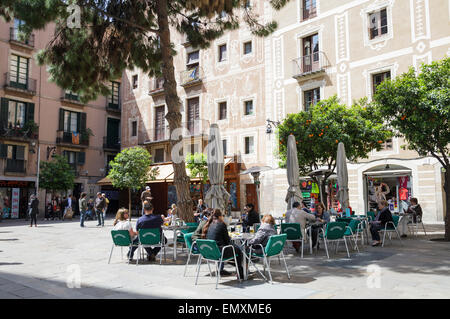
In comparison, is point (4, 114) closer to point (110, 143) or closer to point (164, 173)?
point (110, 143)

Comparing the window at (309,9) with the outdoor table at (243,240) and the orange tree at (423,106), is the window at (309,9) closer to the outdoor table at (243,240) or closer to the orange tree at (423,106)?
the orange tree at (423,106)

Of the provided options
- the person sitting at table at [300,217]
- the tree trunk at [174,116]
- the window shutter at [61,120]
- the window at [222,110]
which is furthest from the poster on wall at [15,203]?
the person sitting at table at [300,217]

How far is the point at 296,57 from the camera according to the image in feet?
69.6

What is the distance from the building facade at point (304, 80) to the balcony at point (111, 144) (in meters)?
3.53

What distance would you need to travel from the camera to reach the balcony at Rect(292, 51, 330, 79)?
786 inches

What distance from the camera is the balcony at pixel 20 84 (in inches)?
969

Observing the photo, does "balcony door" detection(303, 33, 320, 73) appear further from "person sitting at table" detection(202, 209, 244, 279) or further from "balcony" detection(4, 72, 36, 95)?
"balcony" detection(4, 72, 36, 95)

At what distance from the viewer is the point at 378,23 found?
18.4m

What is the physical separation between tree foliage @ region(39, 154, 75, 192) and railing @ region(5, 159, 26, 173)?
1.75 meters

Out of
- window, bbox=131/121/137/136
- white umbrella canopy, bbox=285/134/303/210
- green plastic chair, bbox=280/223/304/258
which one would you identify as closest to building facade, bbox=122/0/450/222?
window, bbox=131/121/137/136

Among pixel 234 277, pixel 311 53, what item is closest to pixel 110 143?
pixel 311 53

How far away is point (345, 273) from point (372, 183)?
13.5 m

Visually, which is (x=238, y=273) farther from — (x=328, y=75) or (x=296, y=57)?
(x=296, y=57)
